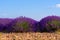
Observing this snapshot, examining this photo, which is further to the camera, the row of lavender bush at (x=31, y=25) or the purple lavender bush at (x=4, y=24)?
the purple lavender bush at (x=4, y=24)

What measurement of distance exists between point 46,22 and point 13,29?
124cm

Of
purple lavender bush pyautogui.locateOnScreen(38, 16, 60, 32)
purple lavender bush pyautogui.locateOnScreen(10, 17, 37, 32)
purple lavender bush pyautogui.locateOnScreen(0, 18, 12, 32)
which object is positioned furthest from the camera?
purple lavender bush pyautogui.locateOnScreen(0, 18, 12, 32)

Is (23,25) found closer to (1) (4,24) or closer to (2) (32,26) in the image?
(2) (32,26)

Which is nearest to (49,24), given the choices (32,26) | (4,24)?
(32,26)

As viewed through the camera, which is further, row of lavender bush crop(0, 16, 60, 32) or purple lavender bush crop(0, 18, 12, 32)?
purple lavender bush crop(0, 18, 12, 32)

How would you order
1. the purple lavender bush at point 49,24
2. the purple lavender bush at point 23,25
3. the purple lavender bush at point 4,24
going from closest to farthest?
the purple lavender bush at point 23,25 < the purple lavender bush at point 49,24 < the purple lavender bush at point 4,24

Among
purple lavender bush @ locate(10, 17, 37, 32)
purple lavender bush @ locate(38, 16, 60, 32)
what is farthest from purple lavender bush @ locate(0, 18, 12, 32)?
purple lavender bush @ locate(38, 16, 60, 32)

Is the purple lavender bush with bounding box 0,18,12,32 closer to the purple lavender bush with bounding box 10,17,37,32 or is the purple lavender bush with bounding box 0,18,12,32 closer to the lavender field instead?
the lavender field

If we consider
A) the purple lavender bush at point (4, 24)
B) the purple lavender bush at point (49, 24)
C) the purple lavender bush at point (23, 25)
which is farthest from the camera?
the purple lavender bush at point (4, 24)

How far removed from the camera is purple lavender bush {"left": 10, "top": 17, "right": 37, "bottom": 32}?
8359 millimetres

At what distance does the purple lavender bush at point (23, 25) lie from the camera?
836cm

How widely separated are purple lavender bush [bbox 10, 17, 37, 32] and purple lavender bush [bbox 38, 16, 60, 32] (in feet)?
0.91

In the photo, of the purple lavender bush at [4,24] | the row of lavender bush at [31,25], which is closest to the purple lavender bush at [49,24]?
the row of lavender bush at [31,25]

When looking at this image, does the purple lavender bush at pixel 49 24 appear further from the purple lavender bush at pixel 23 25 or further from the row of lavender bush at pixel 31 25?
the purple lavender bush at pixel 23 25
